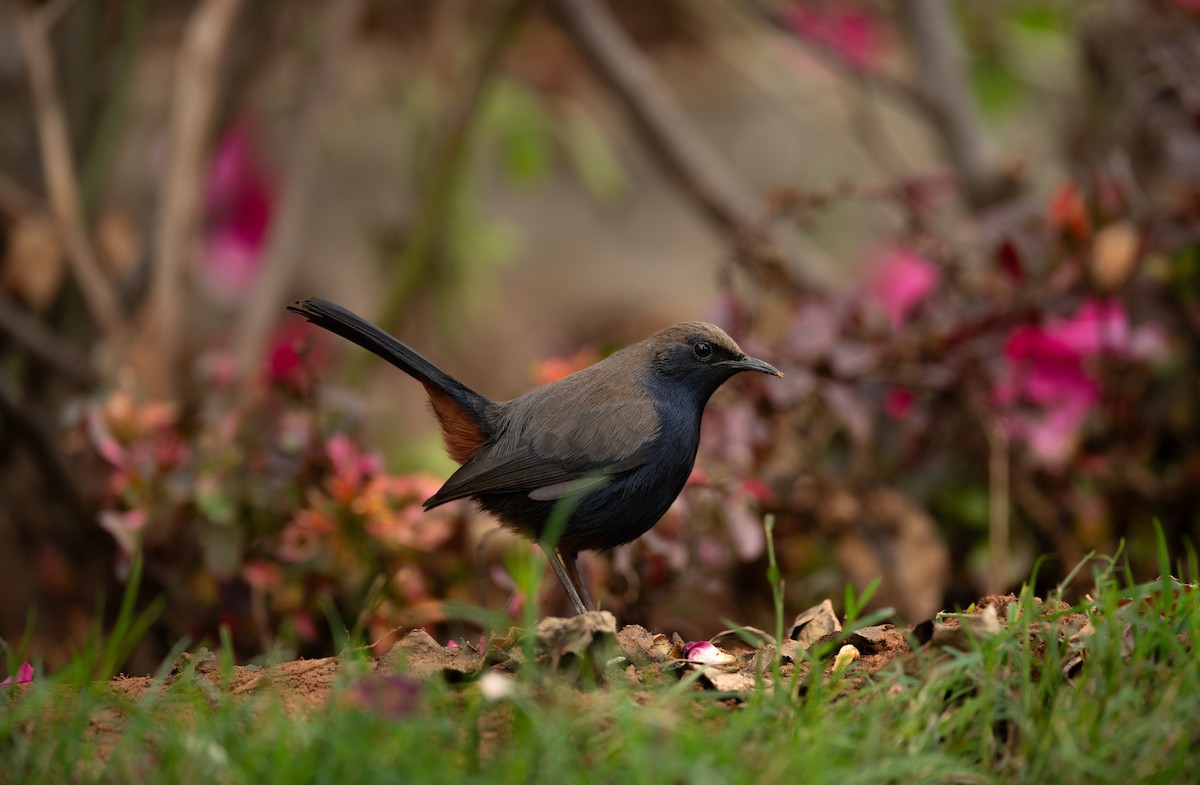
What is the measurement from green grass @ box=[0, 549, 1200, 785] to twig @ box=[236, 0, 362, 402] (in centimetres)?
269

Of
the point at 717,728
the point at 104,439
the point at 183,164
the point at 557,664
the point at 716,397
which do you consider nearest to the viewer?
the point at 717,728

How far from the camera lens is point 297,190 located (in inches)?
201

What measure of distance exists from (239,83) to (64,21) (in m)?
0.64

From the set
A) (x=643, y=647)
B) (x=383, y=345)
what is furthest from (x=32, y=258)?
(x=643, y=647)

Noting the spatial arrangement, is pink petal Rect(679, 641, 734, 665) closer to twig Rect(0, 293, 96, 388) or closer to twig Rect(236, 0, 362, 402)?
twig Rect(0, 293, 96, 388)

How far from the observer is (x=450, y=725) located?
6.78ft

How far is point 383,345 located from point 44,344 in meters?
2.01

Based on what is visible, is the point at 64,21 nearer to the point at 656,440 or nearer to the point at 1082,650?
the point at 656,440

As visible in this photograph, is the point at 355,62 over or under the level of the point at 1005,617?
over

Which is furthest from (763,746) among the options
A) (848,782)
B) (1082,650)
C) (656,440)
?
(656,440)

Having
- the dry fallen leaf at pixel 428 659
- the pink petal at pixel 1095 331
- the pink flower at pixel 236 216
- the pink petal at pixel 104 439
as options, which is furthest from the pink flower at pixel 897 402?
the pink flower at pixel 236 216

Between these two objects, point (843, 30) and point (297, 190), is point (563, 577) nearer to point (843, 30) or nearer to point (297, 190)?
point (297, 190)

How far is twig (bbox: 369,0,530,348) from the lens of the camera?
16.8 feet

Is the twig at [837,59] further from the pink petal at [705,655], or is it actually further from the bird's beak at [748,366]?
the pink petal at [705,655]
